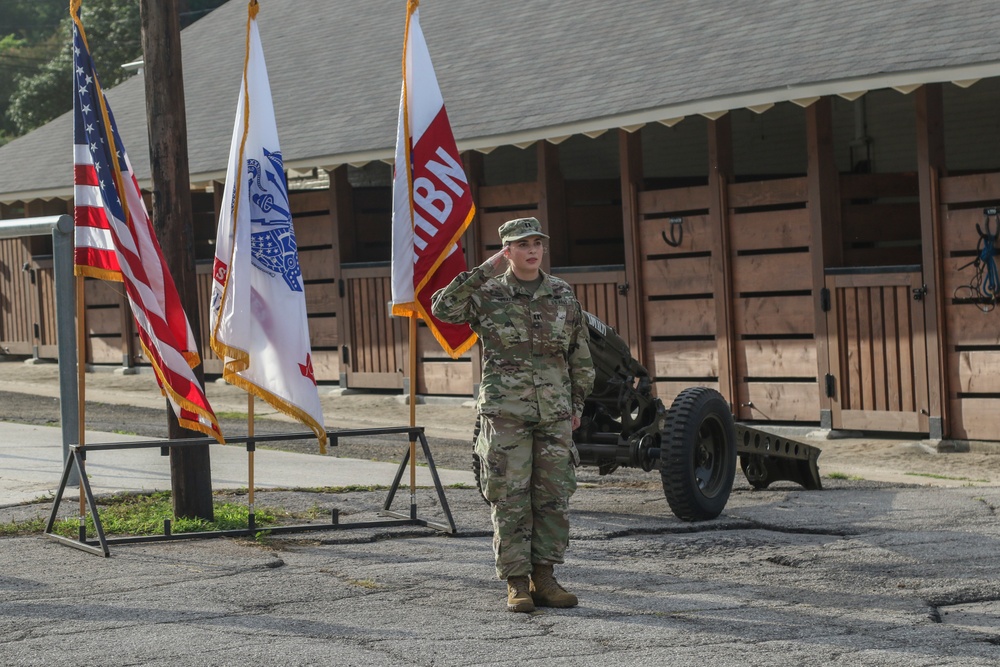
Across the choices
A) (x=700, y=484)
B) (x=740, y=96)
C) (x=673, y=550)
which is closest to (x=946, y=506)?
(x=700, y=484)

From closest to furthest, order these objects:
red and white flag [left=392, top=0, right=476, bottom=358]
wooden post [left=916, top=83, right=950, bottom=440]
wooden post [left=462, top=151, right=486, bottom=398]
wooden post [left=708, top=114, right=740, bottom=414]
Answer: red and white flag [left=392, top=0, right=476, bottom=358] < wooden post [left=916, top=83, right=950, bottom=440] < wooden post [left=708, top=114, right=740, bottom=414] < wooden post [left=462, top=151, right=486, bottom=398]

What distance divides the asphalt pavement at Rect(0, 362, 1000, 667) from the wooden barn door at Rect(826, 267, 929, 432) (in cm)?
321

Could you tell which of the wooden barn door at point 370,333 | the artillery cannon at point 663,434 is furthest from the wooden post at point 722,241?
the wooden barn door at point 370,333

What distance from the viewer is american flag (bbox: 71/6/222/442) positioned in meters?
7.59

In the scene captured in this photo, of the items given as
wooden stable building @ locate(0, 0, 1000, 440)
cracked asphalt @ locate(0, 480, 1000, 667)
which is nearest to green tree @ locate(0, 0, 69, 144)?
wooden stable building @ locate(0, 0, 1000, 440)

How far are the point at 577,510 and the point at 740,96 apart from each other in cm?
530

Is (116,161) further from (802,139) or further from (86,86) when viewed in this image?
(802,139)

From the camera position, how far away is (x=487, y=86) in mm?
16500

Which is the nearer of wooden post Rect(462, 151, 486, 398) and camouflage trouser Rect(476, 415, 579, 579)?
camouflage trouser Rect(476, 415, 579, 579)

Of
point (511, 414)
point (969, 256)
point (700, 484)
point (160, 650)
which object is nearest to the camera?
point (160, 650)

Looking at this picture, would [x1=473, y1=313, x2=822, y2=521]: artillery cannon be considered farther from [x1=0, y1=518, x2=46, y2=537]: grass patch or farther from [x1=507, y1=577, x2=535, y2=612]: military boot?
[x1=0, y1=518, x2=46, y2=537]: grass patch

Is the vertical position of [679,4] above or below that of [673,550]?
above

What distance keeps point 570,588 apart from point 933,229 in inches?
271

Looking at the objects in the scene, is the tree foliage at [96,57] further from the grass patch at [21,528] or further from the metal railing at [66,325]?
the grass patch at [21,528]
